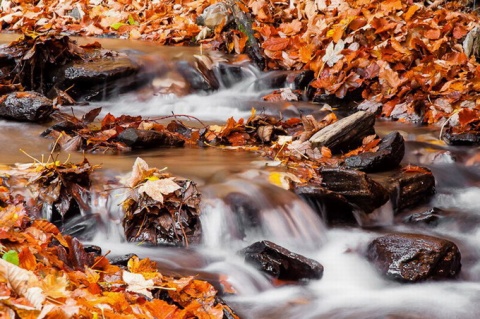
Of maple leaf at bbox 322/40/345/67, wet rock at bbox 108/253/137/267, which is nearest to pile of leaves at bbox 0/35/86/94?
maple leaf at bbox 322/40/345/67

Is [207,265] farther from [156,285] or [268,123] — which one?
[268,123]

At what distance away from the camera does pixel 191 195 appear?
3.87m

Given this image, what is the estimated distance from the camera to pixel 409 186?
4.63 m

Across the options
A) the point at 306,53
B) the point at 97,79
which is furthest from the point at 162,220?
the point at 306,53

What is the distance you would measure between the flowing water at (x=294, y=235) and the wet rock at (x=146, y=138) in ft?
0.55

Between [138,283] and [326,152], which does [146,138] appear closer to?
[326,152]

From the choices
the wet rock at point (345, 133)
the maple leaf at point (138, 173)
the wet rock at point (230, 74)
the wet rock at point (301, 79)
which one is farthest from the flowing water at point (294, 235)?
Result: the wet rock at point (230, 74)

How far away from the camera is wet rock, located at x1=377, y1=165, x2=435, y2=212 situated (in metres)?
4.53

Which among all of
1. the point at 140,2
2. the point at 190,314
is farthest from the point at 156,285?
the point at 140,2

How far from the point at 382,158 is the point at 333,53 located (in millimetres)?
2816

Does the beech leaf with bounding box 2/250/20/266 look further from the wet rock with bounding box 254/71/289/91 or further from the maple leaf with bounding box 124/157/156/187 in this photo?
the wet rock with bounding box 254/71/289/91

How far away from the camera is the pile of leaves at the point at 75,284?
2.05m

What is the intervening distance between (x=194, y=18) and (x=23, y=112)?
4.51m

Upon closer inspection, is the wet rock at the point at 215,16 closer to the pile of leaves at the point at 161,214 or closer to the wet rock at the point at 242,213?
the wet rock at the point at 242,213
